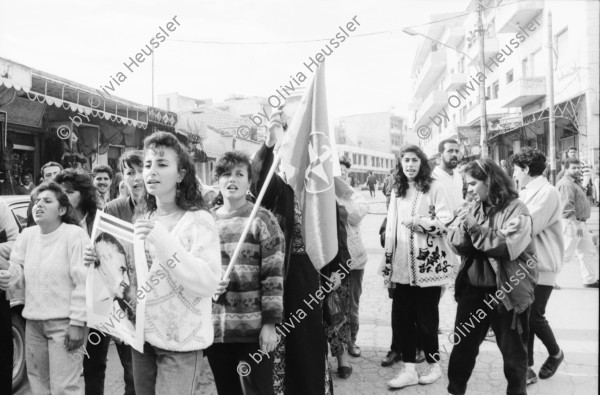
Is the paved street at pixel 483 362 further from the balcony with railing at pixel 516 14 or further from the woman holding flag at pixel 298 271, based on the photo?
the balcony with railing at pixel 516 14

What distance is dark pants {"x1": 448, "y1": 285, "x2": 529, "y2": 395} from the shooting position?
3.29m

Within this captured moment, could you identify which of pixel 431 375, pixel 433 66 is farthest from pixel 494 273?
pixel 433 66

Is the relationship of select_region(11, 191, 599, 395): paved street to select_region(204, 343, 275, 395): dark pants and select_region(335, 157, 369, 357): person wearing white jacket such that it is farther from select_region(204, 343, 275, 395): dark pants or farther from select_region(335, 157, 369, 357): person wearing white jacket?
select_region(204, 343, 275, 395): dark pants

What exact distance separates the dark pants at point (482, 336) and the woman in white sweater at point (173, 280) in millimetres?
1986

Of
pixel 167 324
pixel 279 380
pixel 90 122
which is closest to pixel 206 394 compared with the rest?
pixel 279 380

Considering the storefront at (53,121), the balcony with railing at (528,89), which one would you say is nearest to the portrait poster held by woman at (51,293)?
the storefront at (53,121)

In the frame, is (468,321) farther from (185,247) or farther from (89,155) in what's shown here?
(89,155)

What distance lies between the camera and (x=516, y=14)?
20547mm

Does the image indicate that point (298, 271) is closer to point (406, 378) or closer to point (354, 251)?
point (406, 378)

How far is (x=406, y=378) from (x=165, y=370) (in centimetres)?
246

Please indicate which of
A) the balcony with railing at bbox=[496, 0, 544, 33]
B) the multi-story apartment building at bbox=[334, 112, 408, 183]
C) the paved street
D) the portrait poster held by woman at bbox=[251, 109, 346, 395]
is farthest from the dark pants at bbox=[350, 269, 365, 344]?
the multi-story apartment building at bbox=[334, 112, 408, 183]

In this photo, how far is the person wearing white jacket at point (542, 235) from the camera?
154 inches

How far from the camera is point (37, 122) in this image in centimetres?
974

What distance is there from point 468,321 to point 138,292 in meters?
2.30
